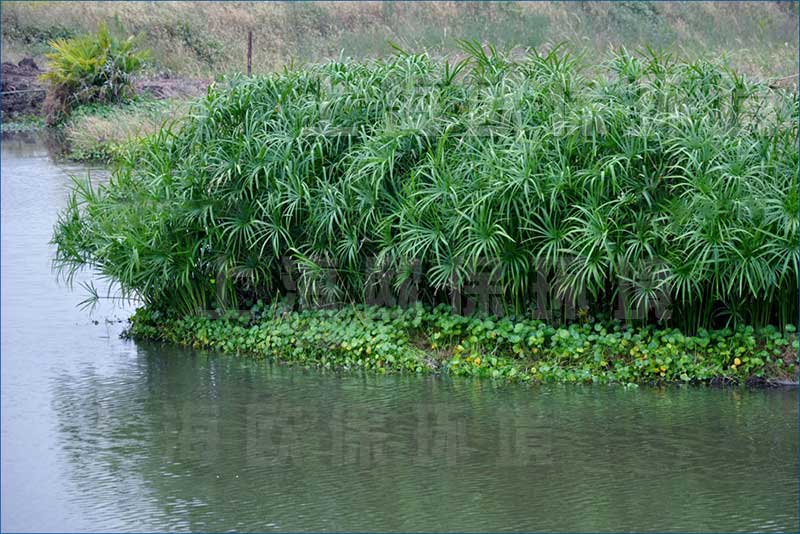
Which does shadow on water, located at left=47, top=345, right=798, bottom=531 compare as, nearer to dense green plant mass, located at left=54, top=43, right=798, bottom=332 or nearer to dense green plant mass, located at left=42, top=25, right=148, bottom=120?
dense green plant mass, located at left=54, top=43, right=798, bottom=332

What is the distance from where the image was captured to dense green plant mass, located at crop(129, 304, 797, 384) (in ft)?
26.2

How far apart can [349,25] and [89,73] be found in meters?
9.01

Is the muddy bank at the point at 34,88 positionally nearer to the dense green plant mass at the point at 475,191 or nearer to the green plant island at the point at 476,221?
the dense green plant mass at the point at 475,191

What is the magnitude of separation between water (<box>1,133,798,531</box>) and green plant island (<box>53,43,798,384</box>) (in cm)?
42

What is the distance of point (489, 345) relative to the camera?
333 inches

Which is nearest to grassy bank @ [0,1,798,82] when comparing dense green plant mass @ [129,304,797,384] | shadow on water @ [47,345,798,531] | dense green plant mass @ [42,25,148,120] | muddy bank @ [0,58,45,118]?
muddy bank @ [0,58,45,118]

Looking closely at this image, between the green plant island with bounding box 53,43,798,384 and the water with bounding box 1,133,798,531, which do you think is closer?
the water with bounding box 1,133,798,531

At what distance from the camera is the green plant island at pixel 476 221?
25.9ft

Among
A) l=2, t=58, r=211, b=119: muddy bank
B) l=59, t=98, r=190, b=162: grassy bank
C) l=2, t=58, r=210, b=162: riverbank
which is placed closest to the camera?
l=59, t=98, r=190, b=162: grassy bank

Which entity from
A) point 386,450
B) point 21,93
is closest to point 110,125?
point 21,93

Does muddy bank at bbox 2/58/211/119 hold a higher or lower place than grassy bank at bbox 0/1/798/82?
lower

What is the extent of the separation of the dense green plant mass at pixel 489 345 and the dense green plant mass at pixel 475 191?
192 millimetres

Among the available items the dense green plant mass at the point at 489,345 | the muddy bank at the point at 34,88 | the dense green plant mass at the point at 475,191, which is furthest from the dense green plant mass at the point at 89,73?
the dense green plant mass at the point at 489,345

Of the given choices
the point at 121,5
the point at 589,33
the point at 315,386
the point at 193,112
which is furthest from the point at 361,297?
the point at 121,5
